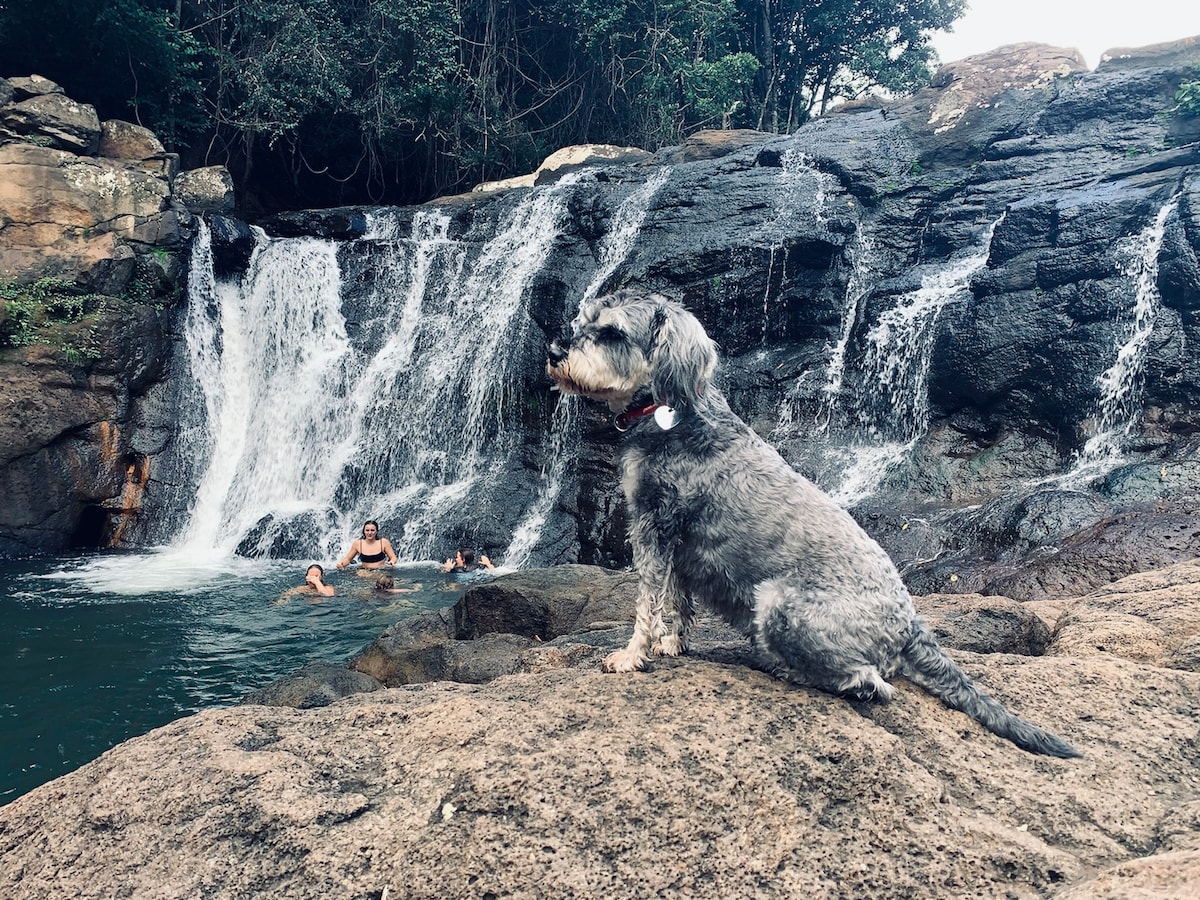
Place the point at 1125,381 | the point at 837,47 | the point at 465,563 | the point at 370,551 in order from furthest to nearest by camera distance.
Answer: the point at 837,47, the point at 465,563, the point at 370,551, the point at 1125,381

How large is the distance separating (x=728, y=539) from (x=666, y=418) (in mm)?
504

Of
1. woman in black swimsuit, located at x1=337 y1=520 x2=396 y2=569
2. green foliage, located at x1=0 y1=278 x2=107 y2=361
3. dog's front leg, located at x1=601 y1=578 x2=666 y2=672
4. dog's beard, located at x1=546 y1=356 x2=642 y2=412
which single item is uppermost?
green foliage, located at x1=0 y1=278 x2=107 y2=361

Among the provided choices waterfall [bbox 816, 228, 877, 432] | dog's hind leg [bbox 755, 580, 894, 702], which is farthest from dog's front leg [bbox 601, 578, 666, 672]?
waterfall [bbox 816, 228, 877, 432]

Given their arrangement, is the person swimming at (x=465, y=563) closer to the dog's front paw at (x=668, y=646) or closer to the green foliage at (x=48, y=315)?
the green foliage at (x=48, y=315)

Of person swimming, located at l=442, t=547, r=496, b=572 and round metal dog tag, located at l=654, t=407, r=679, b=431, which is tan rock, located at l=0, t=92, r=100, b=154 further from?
round metal dog tag, located at l=654, t=407, r=679, b=431

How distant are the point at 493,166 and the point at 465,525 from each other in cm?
1389

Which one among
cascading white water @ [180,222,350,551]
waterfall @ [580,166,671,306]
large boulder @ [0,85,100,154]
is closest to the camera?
large boulder @ [0,85,100,154]

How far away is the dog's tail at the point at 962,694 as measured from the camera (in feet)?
7.73

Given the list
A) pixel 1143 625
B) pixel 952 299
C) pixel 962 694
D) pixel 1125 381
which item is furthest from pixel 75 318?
pixel 1125 381

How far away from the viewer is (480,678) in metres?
5.43

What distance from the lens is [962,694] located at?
8.39 feet

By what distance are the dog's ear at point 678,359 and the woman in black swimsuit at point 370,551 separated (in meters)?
8.81

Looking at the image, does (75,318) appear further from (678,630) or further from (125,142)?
(678,630)

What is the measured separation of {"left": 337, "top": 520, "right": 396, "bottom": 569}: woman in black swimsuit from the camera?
1093 cm
